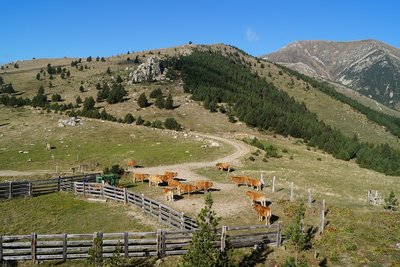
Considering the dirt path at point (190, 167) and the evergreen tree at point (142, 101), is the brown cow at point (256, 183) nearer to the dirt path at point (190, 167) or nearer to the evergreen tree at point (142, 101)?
the dirt path at point (190, 167)

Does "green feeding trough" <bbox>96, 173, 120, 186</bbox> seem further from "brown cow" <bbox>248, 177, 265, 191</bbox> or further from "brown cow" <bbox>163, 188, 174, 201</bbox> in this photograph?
"brown cow" <bbox>248, 177, 265, 191</bbox>

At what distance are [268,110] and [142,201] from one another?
75156 millimetres

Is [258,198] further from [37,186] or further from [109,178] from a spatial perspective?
[37,186]

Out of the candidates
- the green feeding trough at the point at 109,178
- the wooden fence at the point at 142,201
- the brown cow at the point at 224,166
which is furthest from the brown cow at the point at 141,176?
the brown cow at the point at 224,166

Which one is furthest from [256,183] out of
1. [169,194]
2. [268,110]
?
[268,110]

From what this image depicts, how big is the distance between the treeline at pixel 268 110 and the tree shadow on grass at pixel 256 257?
5060cm

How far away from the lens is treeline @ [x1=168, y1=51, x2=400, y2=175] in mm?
79125

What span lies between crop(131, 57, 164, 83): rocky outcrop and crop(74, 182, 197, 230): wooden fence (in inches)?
3064

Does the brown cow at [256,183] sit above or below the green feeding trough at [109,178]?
above

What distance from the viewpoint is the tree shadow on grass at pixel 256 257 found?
2278 cm

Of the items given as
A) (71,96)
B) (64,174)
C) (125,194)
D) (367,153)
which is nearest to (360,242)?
(125,194)

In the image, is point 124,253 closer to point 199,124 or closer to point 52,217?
point 52,217

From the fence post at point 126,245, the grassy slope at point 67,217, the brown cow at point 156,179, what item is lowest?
the grassy slope at point 67,217

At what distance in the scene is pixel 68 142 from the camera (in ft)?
212
